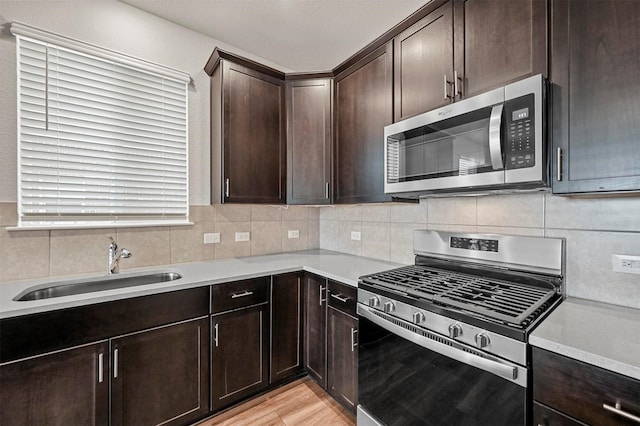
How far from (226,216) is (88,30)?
1518mm

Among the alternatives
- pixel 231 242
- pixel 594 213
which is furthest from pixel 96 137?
pixel 594 213

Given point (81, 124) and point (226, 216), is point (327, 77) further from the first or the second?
point (81, 124)

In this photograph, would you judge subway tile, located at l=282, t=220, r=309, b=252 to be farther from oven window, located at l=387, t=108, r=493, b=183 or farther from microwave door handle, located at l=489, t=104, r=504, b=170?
microwave door handle, located at l=489, t=104, r=504, b=170

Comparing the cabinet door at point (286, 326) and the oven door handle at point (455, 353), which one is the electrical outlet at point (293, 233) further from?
the oven door handle at point (455, 353)

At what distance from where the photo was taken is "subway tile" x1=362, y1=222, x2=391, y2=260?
227 centimetres

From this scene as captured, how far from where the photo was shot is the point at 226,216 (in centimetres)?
241

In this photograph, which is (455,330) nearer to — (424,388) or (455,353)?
(455,353)

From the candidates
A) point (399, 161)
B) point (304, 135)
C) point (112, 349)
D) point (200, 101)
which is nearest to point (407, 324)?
point (399, 161)

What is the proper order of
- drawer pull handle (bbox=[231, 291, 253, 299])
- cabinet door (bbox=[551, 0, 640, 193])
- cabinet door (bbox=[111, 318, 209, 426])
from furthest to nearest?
drawer pull handle (bbox=[231, 291, 253, 299]) → cabinet door (bbox=[111, 318, 209, 426]) → cabinet door (bbox=[551, 0, 640, 193])

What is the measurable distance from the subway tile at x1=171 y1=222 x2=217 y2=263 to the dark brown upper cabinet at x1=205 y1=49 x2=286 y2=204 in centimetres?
26

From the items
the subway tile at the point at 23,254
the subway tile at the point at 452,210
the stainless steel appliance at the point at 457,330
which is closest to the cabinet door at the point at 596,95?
the stainless steel appliance at the point at 457,330

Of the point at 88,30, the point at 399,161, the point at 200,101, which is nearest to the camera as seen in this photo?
the point at 399,161

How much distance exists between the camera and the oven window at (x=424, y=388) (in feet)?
3.31

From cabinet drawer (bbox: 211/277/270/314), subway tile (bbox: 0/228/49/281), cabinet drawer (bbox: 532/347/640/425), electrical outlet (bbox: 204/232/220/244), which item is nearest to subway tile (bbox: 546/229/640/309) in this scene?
cabinet drawer (bbox: 532/347/640/425)
